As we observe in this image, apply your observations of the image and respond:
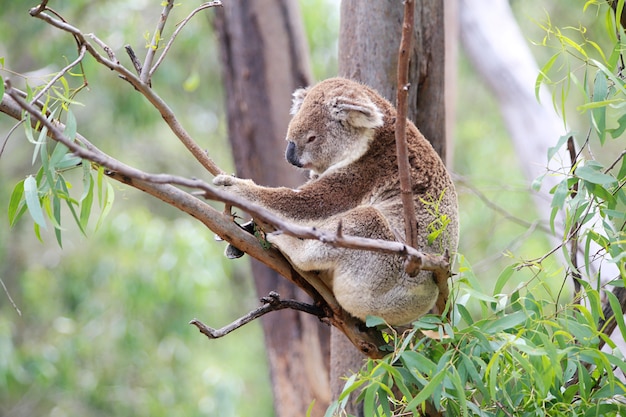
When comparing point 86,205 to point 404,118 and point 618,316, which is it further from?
point 618,316

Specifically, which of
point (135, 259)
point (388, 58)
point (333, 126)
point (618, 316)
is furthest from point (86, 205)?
point (135, 259)

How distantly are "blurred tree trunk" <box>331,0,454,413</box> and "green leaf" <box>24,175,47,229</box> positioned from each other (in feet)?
4.92

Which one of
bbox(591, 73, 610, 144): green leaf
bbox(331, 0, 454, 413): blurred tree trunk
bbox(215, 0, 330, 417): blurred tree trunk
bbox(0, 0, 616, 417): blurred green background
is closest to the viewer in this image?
bbox(591, 73, 610, 144): green leaf

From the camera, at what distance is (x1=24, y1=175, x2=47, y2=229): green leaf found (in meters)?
1.53

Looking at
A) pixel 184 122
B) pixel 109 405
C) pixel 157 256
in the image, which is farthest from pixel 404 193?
pixel 184 122

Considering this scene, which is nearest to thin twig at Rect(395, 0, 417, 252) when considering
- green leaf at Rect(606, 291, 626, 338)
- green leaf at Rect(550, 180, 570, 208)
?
green leaf at Rect(550, 180, 570, 208)

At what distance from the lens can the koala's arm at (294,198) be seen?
2135 millimetres

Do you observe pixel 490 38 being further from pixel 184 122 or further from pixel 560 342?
pixel 184 122

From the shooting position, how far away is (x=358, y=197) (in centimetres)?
231

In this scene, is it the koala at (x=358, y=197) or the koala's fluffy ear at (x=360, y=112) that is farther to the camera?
the koala's fluffy ear at (x=360, y=112)

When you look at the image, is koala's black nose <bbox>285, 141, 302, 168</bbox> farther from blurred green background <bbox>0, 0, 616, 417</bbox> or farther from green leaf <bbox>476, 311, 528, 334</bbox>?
blurred green background <bbox>0, 0, 616, 417</bbox>

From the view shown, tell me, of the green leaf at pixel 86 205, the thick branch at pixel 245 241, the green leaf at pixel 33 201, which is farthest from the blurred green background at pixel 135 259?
the green leaf at pixel 33 201

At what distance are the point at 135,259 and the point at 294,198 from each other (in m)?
3.87

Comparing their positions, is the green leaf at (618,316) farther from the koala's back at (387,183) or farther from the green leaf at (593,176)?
the koala's back at (387,183)
